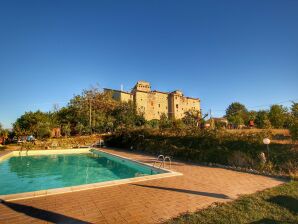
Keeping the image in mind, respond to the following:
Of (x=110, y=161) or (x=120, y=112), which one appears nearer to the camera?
(x=110, y=161)

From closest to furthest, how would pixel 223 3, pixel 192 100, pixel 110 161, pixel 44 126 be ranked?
pixel 223 3
pixel 110 161
pixel 44 126
pixel 192 100

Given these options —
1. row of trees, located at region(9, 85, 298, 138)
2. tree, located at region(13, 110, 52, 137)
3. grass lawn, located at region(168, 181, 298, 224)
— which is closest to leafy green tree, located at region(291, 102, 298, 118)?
grass lawn, located at region(168, 181, 298, 224)

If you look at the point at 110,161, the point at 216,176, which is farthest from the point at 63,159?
the point at 216,176

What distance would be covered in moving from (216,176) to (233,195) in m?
2.77

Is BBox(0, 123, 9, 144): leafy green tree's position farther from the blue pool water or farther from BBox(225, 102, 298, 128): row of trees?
BBox(225, 102, 298, 128): row of trees

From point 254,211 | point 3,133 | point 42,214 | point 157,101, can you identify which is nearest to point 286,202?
point 254,211

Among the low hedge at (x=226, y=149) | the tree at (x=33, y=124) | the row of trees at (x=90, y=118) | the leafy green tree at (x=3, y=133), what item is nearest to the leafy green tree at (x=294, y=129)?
the low hedge at (x=226, y=149)

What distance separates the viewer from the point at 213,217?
14.8 ft

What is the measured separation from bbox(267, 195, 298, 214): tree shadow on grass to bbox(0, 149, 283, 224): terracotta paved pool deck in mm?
870

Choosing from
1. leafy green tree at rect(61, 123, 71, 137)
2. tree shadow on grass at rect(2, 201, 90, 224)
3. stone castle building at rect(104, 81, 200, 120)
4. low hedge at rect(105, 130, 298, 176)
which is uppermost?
stone castle building at rect(104, 81, 200, 120)

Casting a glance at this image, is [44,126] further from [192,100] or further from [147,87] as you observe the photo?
[192,100]

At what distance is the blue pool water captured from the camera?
10.7m

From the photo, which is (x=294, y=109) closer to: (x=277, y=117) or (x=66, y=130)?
(x=277, y=117)

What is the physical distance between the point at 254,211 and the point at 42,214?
483 cm
